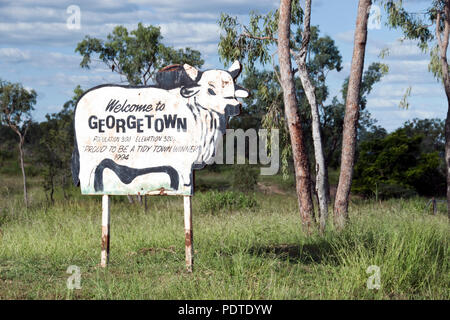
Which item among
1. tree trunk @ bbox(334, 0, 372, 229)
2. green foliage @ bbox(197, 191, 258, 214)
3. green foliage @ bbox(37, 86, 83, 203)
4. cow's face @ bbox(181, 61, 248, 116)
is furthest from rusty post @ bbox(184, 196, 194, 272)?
green foliage @ bbox(37, 86, 83, 203)

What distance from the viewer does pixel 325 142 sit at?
30359 mm

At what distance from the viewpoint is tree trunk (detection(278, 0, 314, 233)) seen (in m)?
11.3

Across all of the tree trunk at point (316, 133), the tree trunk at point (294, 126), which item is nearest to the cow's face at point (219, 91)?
the tree trunk at point (294, 126)

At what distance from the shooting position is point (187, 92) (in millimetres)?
7773

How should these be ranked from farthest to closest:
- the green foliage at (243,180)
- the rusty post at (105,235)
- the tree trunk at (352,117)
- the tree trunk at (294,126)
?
the green foliage at (243,180), the tree trunk at (352,117), the tree trunk at (294,126), the rusty post at (105,235)

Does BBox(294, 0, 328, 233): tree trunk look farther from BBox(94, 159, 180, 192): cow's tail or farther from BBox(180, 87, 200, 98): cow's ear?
BBox(180, 87, 200, 98): cow's ear

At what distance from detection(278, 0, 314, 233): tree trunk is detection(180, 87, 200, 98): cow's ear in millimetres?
3895

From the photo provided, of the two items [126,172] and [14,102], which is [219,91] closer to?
[126,172]

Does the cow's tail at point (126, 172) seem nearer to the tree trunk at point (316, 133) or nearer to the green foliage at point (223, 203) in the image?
the tree trunk at point (316, 133)

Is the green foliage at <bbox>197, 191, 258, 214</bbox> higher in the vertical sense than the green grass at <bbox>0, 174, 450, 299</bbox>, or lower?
lower

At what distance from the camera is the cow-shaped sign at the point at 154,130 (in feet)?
25.1

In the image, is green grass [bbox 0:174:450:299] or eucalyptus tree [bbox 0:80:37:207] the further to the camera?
eucalyptus tree [bbox 0:80:37:207]

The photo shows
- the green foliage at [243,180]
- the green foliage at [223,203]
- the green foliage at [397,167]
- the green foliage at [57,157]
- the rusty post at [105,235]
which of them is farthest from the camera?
the green foliage at [397,167]

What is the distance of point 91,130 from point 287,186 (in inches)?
943
